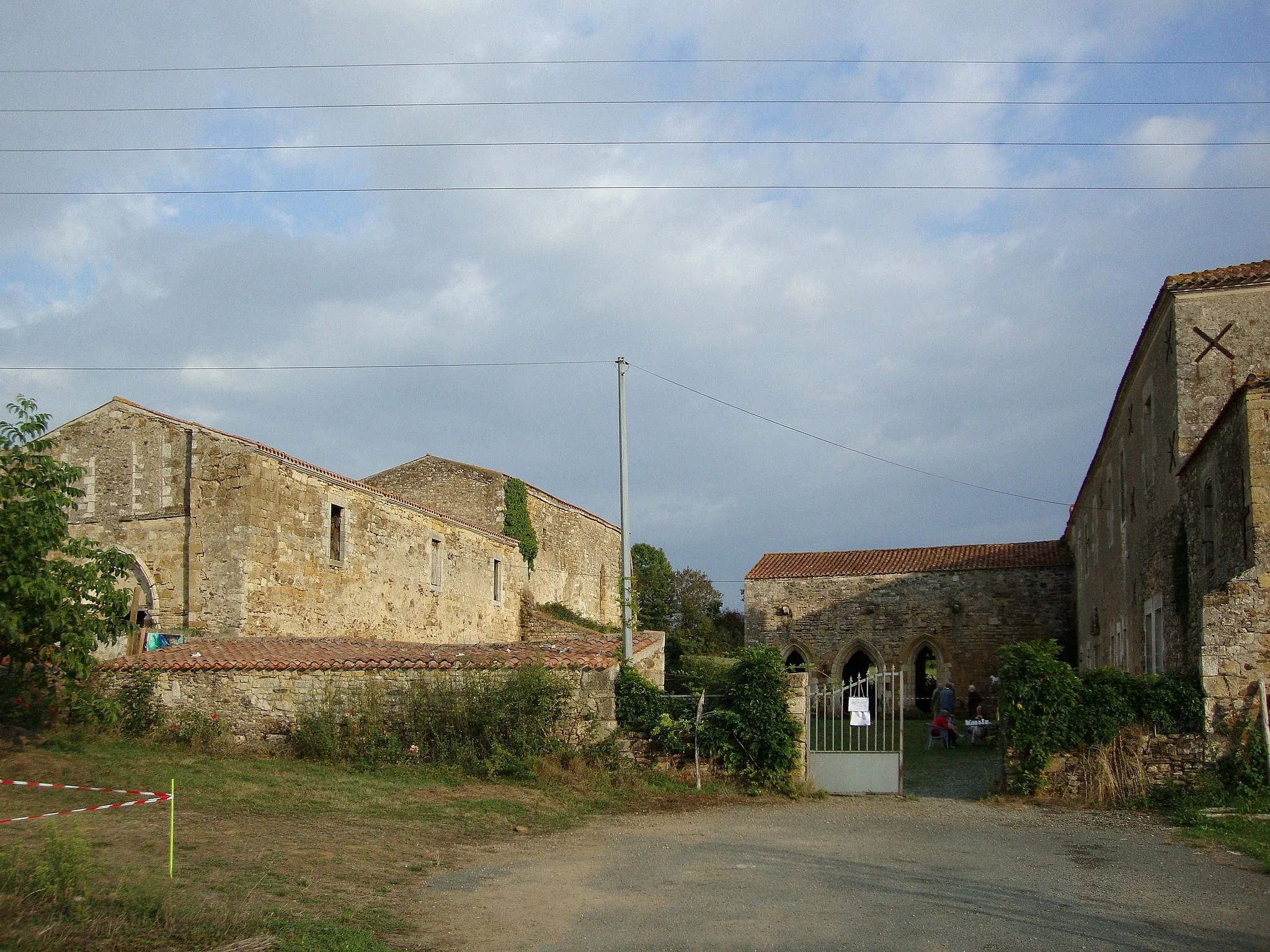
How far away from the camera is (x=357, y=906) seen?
799cm

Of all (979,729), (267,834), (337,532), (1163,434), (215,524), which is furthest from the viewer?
(979,729)

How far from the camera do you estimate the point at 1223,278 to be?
55.6ft

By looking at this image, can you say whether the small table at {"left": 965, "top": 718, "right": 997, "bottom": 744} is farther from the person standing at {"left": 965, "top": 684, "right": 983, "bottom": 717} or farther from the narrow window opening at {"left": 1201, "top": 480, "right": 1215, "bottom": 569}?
the narrow window opening at {"left": 1201, "top": 480, "right": 1215, "bottom": 569}

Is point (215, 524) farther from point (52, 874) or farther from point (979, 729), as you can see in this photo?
point (979, 729)

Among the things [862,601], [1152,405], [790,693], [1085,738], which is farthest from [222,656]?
[862,601]

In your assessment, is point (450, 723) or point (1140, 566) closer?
point (450, 723)

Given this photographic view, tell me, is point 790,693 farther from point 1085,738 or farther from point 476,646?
point 476,646

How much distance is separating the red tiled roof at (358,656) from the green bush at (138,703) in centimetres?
18

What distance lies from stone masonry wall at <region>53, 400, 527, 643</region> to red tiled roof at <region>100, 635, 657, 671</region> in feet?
6.91

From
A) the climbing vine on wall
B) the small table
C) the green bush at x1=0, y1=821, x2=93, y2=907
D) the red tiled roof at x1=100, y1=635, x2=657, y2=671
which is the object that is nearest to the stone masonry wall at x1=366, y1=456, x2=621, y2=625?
the climbing vine on wall

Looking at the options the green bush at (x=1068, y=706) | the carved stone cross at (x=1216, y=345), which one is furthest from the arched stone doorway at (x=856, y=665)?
the green bush at (x=1068, y=706)

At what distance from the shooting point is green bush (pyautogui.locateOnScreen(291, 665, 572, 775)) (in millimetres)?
15141

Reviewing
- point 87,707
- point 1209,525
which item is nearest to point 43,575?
point 87,707

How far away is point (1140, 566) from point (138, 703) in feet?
60.0
